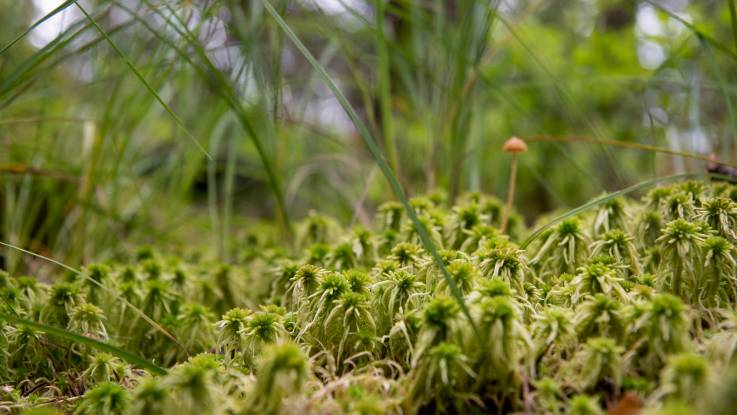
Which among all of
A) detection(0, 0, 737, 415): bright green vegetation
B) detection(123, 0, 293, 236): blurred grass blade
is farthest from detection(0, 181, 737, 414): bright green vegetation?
detection(123, 0, 293, 236): blurred grass blade

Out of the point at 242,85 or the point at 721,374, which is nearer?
the point at 721,374

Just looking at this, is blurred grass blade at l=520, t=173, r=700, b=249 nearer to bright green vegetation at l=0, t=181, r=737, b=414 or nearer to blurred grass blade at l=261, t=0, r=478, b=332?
bright green vegetation at l=0, t=181, r=737, b=414

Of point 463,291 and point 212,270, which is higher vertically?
point 463,291

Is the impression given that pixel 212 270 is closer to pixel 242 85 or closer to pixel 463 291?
pixel 242 85

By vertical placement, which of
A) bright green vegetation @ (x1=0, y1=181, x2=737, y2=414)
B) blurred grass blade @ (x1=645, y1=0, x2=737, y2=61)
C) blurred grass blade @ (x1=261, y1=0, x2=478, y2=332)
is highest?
blurred grass blade @ (x1=645, y1=0, x2=737, y2=61)

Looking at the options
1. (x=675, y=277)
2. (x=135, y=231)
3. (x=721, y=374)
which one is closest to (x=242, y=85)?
(x=135, y=231)

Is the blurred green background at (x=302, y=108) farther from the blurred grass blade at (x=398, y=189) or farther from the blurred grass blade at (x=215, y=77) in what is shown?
the blurred grass blade at (x=398, y=189)

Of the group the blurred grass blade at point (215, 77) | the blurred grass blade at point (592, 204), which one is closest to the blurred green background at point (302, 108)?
the blurred grass blade at point (215, 77)
